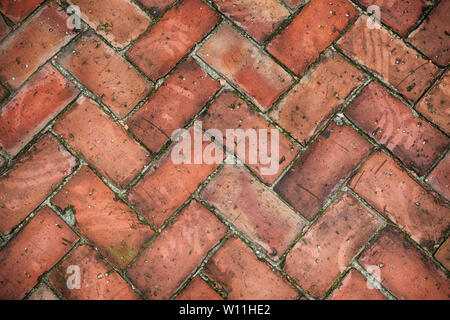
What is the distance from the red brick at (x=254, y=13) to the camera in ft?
5.78

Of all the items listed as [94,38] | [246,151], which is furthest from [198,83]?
[94,38]

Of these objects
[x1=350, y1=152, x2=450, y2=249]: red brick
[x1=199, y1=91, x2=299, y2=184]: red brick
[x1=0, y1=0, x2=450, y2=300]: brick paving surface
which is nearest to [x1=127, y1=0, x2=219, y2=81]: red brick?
[x1=0, y1=0, x2=450, y2=300]: brick paving surface

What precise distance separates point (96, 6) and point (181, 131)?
2.65ft

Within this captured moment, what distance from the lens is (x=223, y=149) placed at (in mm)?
1718

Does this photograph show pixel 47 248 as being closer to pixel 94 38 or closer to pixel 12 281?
Answer: pixel 12 281

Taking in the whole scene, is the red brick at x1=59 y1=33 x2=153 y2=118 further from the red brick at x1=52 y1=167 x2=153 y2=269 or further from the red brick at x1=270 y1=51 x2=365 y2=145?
the red brick at x1=270 y1=51 x2=365 y2=145

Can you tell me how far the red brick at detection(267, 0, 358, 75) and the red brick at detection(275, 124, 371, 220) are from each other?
40 cm

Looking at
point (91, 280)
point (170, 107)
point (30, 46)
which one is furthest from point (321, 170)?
point (30, 46)

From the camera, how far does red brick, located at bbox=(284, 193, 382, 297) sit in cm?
167

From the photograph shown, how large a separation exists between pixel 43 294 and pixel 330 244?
4.73 ft

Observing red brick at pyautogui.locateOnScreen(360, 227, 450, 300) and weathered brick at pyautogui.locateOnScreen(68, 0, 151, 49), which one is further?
weathered brick at pyautogui.locateOnScreen(68, 0, 151, 49)

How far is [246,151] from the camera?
1712 mm

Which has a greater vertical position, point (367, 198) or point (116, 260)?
point (367, 198)

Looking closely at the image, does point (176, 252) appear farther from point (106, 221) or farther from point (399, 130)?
point (399, 130)
